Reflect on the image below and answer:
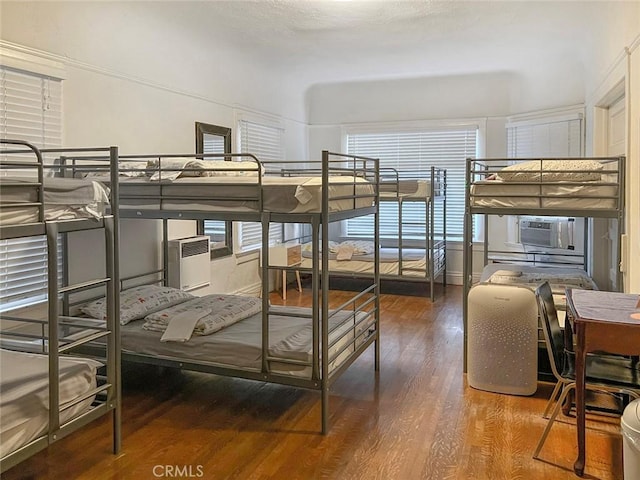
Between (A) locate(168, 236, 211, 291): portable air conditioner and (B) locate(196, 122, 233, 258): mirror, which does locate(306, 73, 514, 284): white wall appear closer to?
(B) locate(196, 122, 233, 258): mirror

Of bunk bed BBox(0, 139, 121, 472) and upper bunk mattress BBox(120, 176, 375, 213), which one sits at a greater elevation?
upper bunk mattress BBox(120, 176, 375, 213)

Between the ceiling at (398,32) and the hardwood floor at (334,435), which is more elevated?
the ceiling at (398,32)

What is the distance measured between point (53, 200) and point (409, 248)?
5.26 m

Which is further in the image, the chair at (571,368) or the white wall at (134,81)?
the white wall at (134,81)

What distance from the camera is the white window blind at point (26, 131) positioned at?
3295mm

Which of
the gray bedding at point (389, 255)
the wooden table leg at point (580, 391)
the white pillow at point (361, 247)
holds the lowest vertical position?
the wooden table leg at point (580, 391)

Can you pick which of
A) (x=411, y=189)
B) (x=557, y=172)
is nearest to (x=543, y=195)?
(x=557, y=172)

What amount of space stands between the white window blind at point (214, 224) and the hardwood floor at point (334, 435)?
Answer: 1905mm

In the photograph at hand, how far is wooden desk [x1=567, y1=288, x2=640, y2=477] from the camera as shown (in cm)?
226

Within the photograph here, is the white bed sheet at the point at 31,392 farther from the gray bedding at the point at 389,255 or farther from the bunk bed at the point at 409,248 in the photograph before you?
the gray bedding at the point at 389,255

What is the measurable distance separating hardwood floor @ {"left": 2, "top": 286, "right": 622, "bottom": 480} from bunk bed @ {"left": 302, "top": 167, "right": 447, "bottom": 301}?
2.36 m

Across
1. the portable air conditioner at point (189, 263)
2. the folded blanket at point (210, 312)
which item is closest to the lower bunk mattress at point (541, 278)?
the folded blanket at point (210, 312)

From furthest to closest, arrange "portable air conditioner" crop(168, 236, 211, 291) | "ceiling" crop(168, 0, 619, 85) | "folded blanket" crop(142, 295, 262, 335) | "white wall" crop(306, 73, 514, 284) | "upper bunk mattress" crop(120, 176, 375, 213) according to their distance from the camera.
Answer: "white wall" crop(306, 73, 514, 284), "portable air conditioner" crop(168, 236, 211, 291), "ceiling" crop(168, 0, 619, 85), "folded blanket" crop(142, 295, 262, 335), "upper bunk mattress" crop(120, 176, 375, 213)

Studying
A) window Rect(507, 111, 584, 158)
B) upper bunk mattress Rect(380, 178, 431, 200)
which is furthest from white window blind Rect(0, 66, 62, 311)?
window Rect(507, 111, 584, 158)
